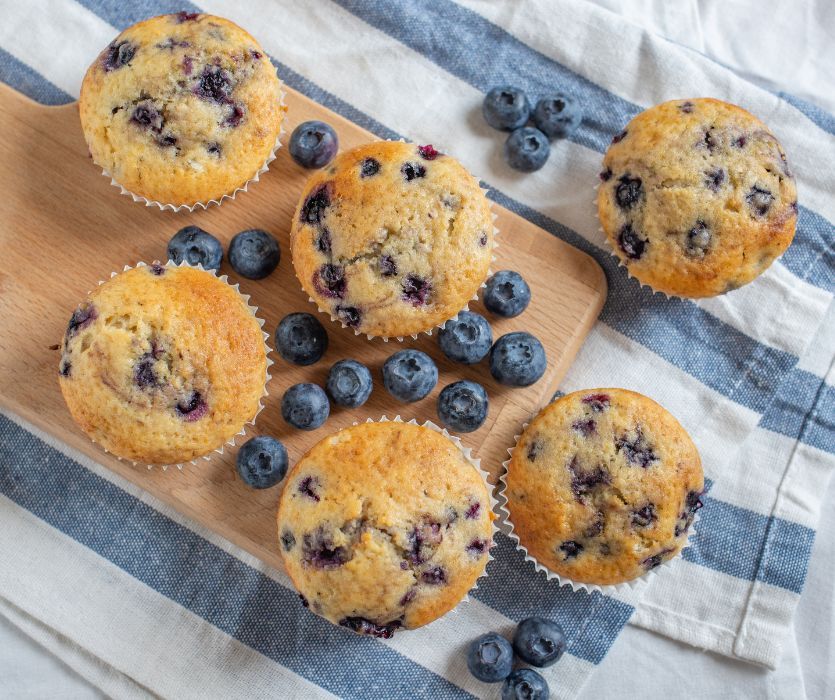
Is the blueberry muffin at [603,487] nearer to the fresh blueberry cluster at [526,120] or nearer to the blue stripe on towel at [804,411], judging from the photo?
the blue stripe on towel at [804,411]

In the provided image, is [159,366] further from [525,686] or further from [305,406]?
[525,686]

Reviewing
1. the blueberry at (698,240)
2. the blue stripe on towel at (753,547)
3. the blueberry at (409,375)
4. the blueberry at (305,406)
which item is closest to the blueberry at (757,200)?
the blueberry at (698,240)

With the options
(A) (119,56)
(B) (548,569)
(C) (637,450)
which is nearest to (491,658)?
(B) (548,569)

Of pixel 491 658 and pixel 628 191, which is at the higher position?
pixel 628 191

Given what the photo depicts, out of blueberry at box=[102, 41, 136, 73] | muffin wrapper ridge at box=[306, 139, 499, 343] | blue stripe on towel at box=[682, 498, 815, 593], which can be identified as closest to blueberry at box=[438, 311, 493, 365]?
muffin wrapper ridge at box=[306, 139, 499, 343]

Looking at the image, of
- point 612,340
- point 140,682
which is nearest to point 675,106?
point 612,340

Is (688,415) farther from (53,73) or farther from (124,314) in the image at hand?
(53,73)

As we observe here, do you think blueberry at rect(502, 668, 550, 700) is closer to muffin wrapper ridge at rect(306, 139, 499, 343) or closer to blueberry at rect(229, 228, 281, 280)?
muffin wrapper ridge at rect(306, 139, 499, 343)
